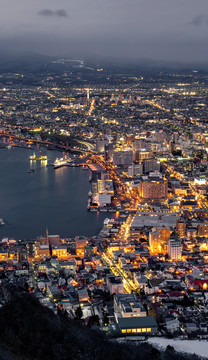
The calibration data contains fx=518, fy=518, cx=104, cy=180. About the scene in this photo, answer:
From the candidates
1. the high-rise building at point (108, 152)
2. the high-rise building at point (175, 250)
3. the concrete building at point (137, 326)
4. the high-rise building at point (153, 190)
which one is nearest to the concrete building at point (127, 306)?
the concrete building at point (137, 326)

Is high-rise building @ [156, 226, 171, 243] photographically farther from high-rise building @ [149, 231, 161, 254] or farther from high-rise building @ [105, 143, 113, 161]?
high-rise building @ [105, 143, 113, 161]

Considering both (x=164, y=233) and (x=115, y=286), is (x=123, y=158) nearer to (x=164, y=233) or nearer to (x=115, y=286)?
(x=164, y=233)

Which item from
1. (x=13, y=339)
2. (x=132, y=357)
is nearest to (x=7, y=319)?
(x=13, y=339)

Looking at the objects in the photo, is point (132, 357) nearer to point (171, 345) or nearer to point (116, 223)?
point (171, 345)

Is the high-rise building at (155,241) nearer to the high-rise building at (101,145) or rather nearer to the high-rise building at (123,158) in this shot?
the high-rise building at (123,158)

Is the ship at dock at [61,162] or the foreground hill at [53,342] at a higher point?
the ship at dock at [61,162]

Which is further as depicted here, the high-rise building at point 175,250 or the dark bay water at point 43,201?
the dark bay water at point 43,201

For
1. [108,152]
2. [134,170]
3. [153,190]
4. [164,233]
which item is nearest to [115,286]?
[164,233]

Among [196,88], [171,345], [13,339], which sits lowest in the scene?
[171,345]
